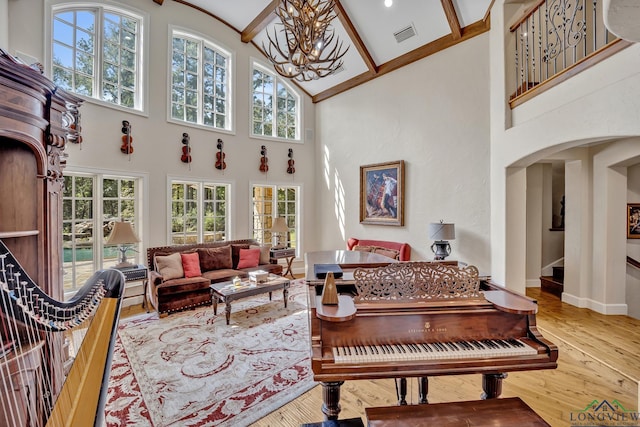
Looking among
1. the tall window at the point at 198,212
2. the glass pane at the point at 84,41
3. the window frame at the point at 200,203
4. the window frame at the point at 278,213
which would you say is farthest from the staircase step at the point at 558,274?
the glass pane at the point at 84,41

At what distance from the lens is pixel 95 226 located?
4.70 metres

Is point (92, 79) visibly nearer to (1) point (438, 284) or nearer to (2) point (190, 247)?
(2) point (190, 247)

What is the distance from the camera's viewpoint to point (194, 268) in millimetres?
4930

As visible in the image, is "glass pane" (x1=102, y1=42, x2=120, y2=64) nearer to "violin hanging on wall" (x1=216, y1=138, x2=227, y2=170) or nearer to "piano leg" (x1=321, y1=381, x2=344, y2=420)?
"violin hanging on wall" (x1=216, y1=138, x2=227, y2=170)

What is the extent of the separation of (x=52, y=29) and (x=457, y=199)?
6.74 metres

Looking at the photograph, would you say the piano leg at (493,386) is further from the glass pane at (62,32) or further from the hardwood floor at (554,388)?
the glass pane at (62,32)

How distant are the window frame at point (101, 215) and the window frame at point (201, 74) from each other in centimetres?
137

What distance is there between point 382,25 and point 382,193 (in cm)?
316

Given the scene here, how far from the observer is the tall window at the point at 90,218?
4.45 metres

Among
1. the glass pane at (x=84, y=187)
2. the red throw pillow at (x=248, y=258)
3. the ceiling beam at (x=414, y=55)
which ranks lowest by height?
the red throw pillow at (x=248, y=258)

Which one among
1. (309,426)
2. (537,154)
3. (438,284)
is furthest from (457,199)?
(309,426)

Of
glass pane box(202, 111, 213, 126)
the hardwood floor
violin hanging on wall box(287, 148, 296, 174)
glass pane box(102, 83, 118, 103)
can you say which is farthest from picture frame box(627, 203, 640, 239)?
glass pane box(102, 83, 118, 103)

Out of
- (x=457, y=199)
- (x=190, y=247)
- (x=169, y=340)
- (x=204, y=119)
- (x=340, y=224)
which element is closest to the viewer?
(x=169, y=340)

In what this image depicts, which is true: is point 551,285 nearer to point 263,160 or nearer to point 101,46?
point 263,160
